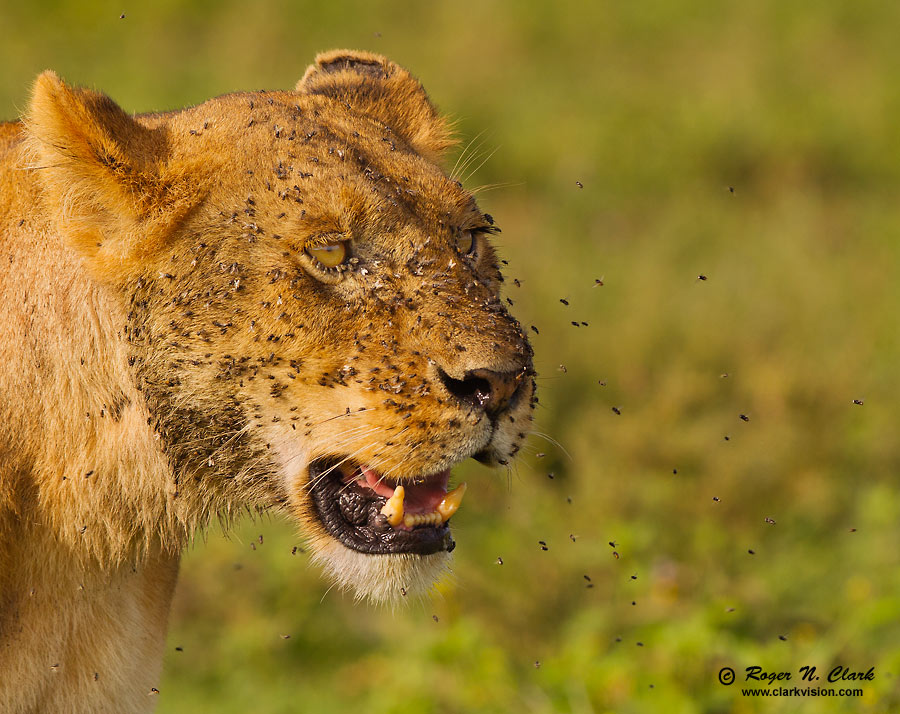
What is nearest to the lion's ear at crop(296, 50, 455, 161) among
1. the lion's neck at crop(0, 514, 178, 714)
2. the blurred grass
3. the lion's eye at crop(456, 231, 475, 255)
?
the lion's eye at crop(456, 231, 475, 255)

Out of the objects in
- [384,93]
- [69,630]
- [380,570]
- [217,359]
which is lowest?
[69,630]

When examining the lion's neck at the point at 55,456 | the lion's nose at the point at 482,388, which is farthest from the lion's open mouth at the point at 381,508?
the lion's neck at the point at 55,456

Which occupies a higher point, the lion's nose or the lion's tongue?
the lion's nose

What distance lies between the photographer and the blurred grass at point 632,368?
198 inches

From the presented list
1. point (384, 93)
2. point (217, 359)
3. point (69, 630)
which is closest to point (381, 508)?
point (217, 359)

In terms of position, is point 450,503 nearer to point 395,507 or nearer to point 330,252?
point 395,507

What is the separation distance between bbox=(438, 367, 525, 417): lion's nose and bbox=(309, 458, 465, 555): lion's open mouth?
0.20 metres

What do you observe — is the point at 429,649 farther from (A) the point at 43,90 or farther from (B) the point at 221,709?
(A) the point at 43,90

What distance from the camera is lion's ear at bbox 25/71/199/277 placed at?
108 inches

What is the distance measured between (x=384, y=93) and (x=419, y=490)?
1152 millimetres

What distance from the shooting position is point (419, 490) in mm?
2930

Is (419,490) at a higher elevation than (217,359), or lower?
lower

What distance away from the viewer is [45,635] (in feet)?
9.59

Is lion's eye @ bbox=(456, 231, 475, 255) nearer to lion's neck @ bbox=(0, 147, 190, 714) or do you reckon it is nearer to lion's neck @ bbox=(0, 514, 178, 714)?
lion's neck @ bbox=(0, 147, 190, 714)
